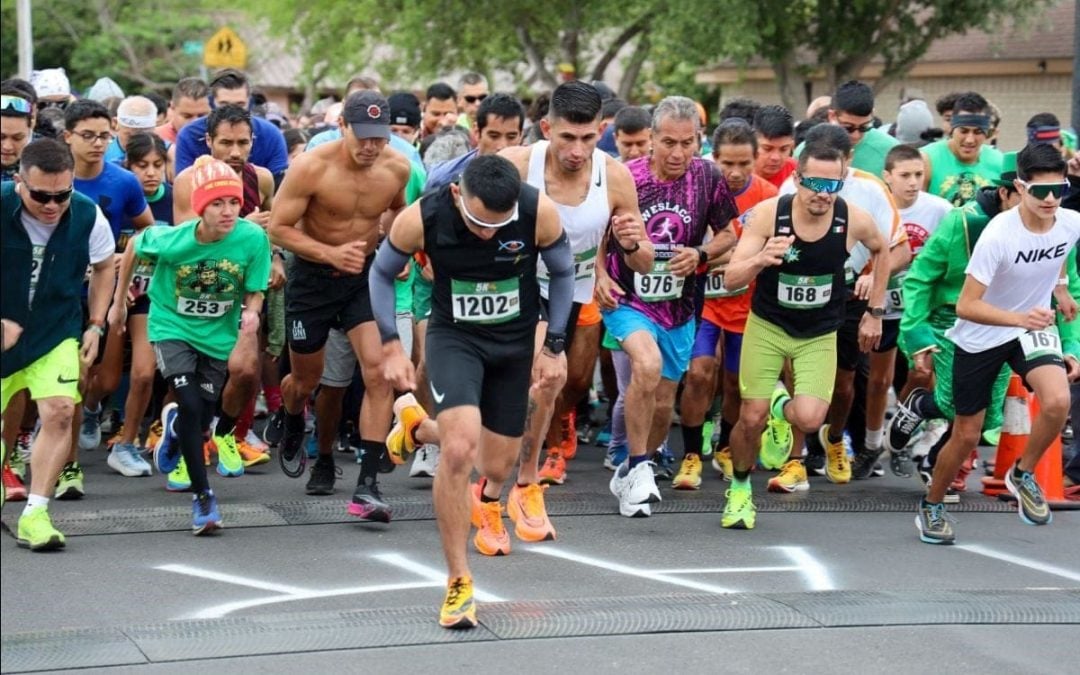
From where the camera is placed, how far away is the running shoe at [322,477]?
957 centimetres

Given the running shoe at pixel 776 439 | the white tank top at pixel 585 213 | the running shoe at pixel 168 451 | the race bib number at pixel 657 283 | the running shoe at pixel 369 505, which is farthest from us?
the running shoe at pixel 776 439

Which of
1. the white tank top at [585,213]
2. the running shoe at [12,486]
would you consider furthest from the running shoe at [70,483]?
the white tank top at [585,213]

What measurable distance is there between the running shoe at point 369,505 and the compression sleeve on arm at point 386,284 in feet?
5.16

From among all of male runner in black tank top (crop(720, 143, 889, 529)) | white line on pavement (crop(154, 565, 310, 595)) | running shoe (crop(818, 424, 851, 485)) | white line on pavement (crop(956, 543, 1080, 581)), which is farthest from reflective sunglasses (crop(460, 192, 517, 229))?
running shoe (crop(818, 424, 851, 485))

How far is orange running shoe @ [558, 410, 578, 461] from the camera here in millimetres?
10422

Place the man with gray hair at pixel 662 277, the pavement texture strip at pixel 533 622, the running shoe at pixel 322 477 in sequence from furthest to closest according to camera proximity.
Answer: the running shoe at pixel 322 477 < the man with gray hair at pixel 662 277 < the pavement texture strip at pixel 533 622

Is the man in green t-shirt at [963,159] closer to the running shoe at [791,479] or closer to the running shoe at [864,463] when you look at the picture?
the running shoe at [864,463]

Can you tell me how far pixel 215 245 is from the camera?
8875mm

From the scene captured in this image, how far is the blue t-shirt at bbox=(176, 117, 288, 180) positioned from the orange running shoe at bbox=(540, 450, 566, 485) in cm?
251

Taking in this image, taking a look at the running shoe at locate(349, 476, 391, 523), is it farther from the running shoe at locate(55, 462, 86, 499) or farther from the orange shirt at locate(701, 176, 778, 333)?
the orange shirt at locate(701, 176, 778, 333)

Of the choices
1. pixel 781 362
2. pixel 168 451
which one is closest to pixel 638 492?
pixel 781 362

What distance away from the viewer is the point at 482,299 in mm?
7379

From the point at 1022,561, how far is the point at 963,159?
3.73 m

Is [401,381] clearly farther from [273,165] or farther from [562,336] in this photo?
[273,165]
